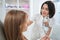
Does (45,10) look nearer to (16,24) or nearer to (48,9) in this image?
(48,9)

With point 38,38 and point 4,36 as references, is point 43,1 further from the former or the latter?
point 4,36

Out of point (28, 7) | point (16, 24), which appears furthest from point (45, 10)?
point (16, 24)

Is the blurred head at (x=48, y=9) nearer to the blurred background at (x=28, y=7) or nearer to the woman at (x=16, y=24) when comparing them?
the blurred background at (x=28, y=7)

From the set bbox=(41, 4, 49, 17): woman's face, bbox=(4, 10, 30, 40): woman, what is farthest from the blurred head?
bbox=(4, 10, 30, 40): woman

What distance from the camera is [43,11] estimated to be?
1162mm

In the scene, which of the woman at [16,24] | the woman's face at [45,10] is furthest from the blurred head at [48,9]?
the woman at [16,24]

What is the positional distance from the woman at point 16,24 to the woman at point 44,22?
8 cm

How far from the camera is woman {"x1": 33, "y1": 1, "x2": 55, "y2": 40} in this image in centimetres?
116

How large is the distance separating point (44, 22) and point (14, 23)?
231 mm

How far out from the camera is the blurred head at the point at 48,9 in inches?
45.5

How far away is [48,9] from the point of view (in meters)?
1.16

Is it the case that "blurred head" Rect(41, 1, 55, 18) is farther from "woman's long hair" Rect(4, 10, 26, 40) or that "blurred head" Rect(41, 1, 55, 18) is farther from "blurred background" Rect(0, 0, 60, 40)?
"woman's long hair" Rect(4, 10, 26, 40)

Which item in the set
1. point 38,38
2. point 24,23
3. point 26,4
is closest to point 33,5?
point 26,4

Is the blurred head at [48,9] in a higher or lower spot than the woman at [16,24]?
Result: higher
